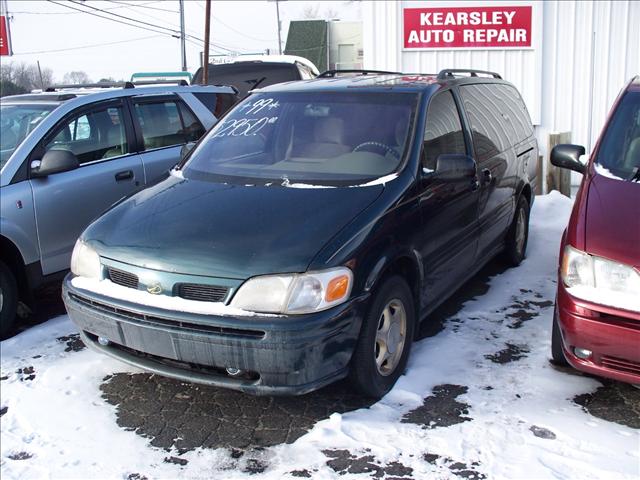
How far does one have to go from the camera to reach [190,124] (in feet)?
21.6

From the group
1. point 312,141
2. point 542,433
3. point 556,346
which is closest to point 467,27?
point 312,141

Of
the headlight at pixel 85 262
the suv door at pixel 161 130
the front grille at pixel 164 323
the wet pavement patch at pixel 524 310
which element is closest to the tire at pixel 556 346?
the wet pavement patch at pixel 524 310

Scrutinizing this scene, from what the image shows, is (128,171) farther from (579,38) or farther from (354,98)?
(579,38)

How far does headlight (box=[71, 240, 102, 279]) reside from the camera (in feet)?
12.2

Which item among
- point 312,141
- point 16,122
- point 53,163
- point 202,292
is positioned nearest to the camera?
point 202,292

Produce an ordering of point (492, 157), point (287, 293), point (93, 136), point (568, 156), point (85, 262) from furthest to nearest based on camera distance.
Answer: point (93, 136)
point (492, 157)
point (568, 156)
point (85, 262)
point (287, 293)

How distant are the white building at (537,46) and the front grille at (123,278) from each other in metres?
7.68

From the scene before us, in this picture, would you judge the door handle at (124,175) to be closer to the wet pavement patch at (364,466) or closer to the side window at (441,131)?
the side window at (441,131)

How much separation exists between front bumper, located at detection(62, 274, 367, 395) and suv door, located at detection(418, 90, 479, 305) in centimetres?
97

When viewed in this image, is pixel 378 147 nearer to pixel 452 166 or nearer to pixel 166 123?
pixel 452 166

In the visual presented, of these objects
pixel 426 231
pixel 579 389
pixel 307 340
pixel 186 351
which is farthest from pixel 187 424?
pixel 579 389

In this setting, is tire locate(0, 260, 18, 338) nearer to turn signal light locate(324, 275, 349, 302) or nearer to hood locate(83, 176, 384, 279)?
hood locate(83, 176, 384, 279)

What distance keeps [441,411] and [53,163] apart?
3309 mm

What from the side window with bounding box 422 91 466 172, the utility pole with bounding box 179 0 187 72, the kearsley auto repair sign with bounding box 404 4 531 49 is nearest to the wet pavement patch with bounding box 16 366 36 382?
the side window with bounding box 422 91 466 172
